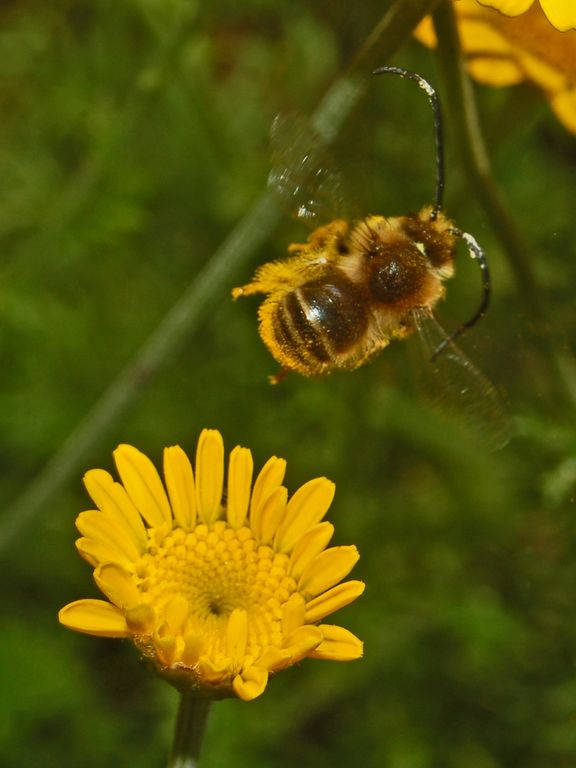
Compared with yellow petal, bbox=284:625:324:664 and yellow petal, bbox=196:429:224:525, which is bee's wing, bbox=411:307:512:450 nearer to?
yellow petal, bbox=196:429:224:525

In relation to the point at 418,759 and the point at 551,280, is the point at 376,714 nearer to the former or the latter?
the point at 418,759

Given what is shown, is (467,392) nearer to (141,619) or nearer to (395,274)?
(395,274)

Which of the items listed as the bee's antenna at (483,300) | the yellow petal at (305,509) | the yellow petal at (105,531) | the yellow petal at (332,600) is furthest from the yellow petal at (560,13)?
the yellow petal at (105,531)

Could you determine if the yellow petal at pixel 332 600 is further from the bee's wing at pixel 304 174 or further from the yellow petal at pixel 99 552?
the bee's wing at pixel 304 174

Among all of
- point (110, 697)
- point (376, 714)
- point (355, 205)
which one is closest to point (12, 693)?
point (110, 697)

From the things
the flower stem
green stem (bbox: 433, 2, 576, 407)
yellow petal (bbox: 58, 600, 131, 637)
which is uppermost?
green stem (bbox: 433, 2, 576, 407)

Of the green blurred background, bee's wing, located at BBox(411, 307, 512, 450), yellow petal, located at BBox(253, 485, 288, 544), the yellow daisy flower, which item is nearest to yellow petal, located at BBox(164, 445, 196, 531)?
the yellow daisy flower
